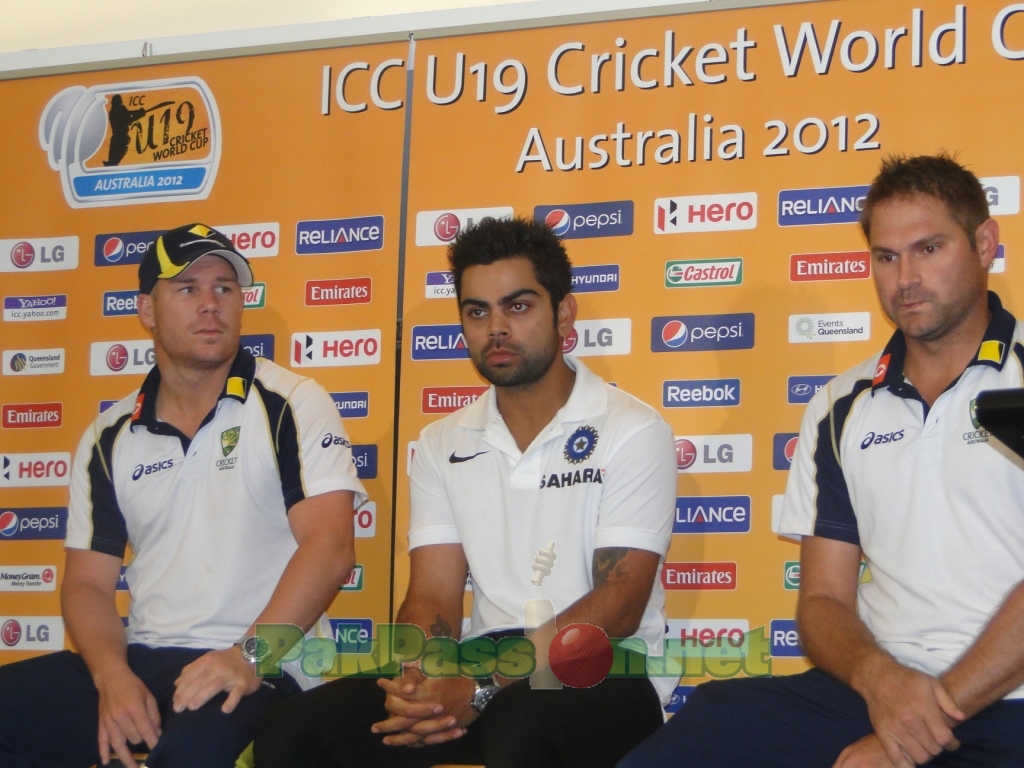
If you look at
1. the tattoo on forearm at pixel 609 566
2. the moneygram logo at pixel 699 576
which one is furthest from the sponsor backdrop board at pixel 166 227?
the tattoo on forearm at pixel 609 566

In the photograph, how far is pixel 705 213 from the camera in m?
3.03

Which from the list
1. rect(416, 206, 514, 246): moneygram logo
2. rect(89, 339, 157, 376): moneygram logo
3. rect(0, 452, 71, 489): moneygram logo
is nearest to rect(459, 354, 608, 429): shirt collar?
rect(416, 206, 514, 246): moneygram logo

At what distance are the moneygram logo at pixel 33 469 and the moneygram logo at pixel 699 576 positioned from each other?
5.93 ft

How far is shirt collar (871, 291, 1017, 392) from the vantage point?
218 centimetres

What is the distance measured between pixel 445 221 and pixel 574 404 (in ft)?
2.89

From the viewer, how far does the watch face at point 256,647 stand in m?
2.37

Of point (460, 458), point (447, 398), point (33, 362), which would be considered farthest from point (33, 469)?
point (460, 458)

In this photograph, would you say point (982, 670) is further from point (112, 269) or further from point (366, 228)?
point (112, 269)

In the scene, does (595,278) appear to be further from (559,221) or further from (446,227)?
(446,227)

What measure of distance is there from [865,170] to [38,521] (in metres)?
2.57

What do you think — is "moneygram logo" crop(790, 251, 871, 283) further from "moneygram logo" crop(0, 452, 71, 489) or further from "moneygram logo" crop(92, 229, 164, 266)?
"moneygram logo" crop(0, 452, 71, 489)

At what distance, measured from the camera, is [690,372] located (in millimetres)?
3000

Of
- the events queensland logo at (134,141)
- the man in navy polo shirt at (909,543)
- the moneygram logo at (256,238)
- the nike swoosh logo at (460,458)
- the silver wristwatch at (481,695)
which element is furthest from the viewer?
the events queensland logo at (134,141)

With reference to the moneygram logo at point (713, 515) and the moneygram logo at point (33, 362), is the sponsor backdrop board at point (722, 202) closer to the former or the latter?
the moneygram logo at point (713, 515)
